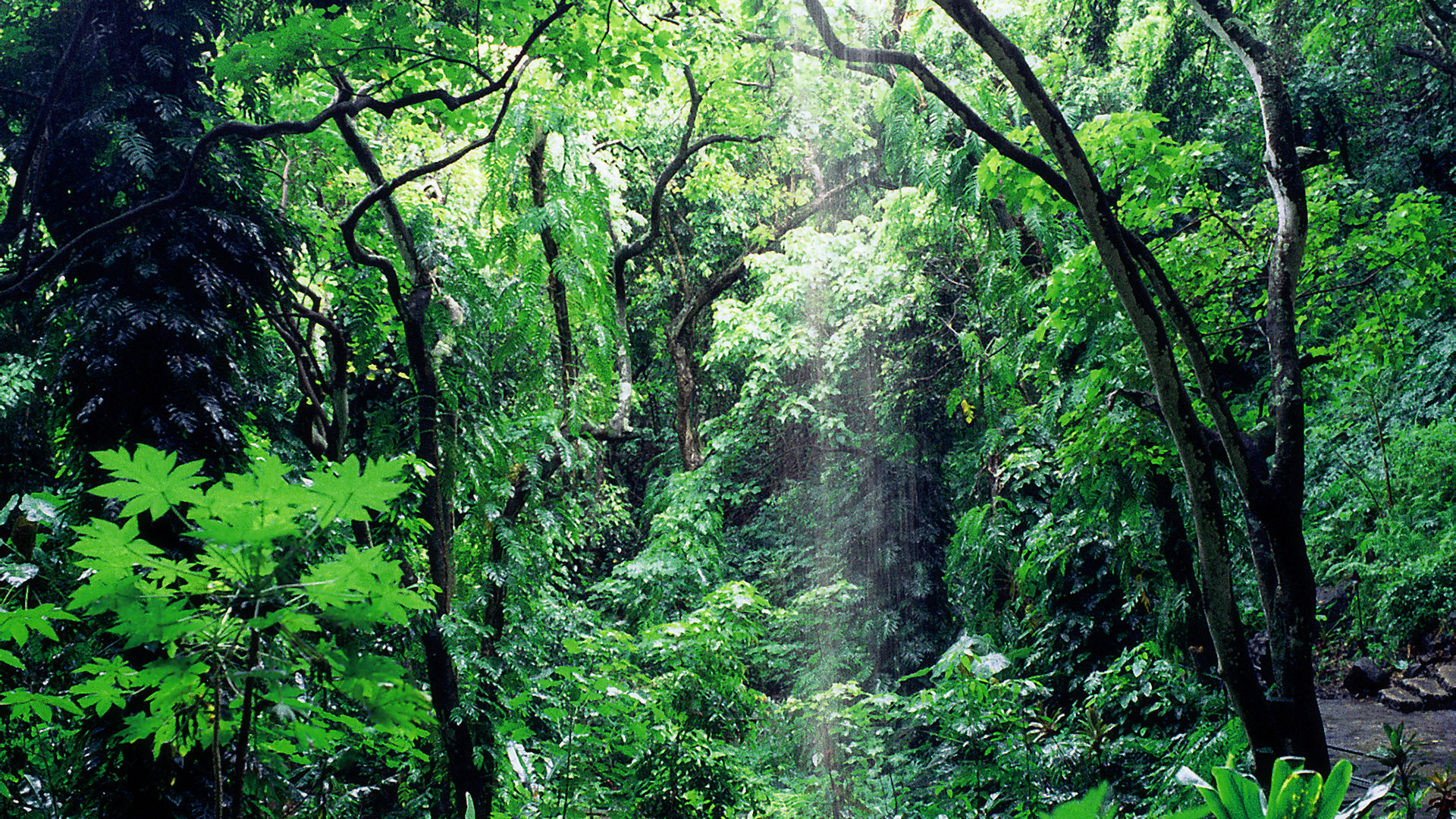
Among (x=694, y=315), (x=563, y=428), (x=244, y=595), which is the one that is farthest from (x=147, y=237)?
(x=694, y=315)

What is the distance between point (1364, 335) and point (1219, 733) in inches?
79.2

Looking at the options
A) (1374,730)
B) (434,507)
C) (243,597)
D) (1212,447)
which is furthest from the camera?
(1374,730)

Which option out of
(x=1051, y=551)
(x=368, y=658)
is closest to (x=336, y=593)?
(x=368, y=658)

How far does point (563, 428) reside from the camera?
524cm

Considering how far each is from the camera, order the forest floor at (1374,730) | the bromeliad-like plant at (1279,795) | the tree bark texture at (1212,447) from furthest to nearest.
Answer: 1. the forest floor at (1374,730)
2. the tree bark texture at (1212,447)
3. the bromeliad-like plant at (1279,795)

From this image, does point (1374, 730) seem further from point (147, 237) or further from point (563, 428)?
point (147, 237)

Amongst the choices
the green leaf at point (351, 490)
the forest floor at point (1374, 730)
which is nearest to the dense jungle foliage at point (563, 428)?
the green leaf at point (351, 490)

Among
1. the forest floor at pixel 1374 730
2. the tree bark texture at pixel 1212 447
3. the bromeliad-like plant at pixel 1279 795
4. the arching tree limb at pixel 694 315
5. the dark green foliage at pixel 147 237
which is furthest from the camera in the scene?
the arching tree limb at pixel 694 315

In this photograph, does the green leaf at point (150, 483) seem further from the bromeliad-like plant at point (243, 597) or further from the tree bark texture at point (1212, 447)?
the tree bark texture at point (1212, 447)

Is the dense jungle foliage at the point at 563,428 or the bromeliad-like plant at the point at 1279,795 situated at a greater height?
the dense jungle foliage at the point at 563,428

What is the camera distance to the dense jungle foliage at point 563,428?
136cm

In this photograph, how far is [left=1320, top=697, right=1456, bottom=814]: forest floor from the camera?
4.04 m

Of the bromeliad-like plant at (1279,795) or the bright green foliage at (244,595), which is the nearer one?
the bright green foliage at (244,595)

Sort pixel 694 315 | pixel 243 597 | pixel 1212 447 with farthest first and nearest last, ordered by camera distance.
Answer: pixel 694 315 → pixel 1212 447 → pixel 243 597
